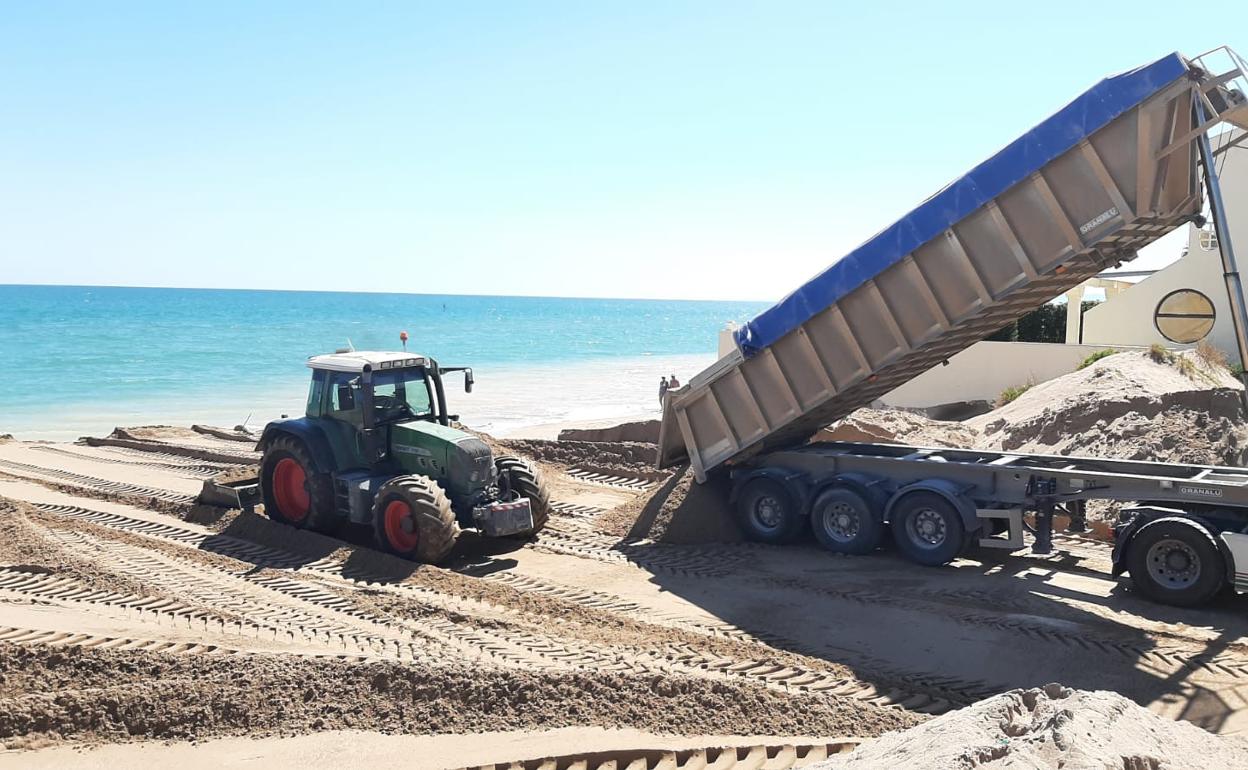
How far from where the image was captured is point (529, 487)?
1173 centimetres

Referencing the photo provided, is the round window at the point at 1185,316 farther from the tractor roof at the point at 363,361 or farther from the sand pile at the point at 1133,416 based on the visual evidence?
the tractor roof at the point at 363,361

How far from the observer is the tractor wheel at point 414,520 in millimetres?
10383

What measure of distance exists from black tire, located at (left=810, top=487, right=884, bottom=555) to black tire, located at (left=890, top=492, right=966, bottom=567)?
0.25m

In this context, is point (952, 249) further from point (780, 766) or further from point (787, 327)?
point (780, 766)

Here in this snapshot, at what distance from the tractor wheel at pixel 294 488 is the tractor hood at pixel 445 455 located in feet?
3.14

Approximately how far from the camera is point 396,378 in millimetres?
11836

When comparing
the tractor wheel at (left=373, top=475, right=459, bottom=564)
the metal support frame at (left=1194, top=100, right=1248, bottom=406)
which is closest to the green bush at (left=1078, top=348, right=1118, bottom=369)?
the metal support frame at (left=1194, top=100, right=1248, bottom=406)

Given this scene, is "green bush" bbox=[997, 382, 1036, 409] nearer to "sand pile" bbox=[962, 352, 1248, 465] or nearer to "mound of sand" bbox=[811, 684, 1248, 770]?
"sand pile" bbox=[962, 352, 1248, 465]

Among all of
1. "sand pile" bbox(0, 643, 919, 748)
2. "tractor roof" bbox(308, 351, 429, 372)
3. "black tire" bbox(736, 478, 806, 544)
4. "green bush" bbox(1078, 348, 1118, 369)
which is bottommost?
"sand pile" bbox(0, 643, 919, 748)

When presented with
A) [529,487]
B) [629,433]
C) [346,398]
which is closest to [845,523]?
[529,487]

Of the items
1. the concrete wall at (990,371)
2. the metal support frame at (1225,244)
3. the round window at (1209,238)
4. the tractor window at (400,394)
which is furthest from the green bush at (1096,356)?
the tractor window at (400,394)

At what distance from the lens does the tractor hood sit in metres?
11.1

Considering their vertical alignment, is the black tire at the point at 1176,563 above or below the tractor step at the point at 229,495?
above

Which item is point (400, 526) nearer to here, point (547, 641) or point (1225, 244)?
point (547, 641)
